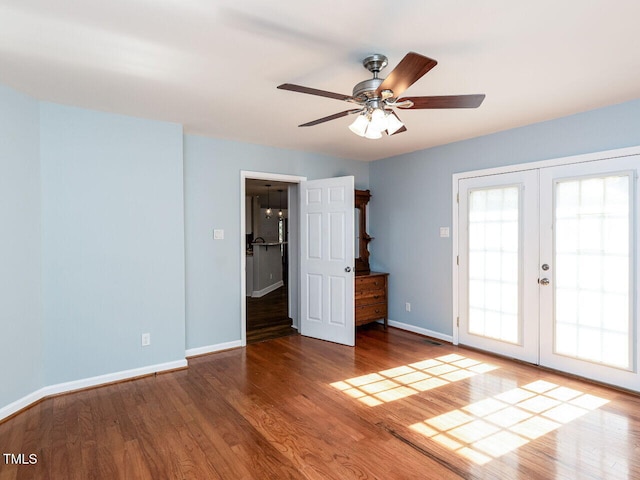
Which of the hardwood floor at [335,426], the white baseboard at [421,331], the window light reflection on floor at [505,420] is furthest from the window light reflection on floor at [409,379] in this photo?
the white baseboard at [421,331]

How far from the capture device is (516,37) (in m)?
2.04

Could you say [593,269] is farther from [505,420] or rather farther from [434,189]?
[434,189]

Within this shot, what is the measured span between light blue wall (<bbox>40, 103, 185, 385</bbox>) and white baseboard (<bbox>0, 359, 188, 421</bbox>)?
4 cm

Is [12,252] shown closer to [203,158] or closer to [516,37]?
[203,158]

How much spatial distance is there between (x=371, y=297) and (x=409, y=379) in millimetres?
1646

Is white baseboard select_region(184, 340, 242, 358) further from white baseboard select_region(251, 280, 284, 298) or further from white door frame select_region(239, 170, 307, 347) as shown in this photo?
white baseboard select_region(251, 280, 284, 298)

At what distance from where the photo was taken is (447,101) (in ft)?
6.96

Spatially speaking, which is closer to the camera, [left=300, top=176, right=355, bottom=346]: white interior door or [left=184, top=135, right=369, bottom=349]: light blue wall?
[left=184, top=135, right=369, bottom=349]: light blue wall

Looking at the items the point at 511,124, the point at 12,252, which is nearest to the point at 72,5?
the point at 12,252

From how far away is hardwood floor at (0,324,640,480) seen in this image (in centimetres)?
208

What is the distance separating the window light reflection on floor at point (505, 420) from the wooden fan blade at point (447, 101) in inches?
83.1

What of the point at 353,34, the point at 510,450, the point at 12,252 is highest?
the point at 353,34

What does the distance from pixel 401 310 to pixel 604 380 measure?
2359 mm

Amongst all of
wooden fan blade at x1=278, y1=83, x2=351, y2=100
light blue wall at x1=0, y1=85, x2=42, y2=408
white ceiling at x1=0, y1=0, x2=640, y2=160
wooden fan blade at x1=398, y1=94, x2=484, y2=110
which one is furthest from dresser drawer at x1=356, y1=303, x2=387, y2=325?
light blue wall at x1=0, y1=85, x2=42, y2=408
